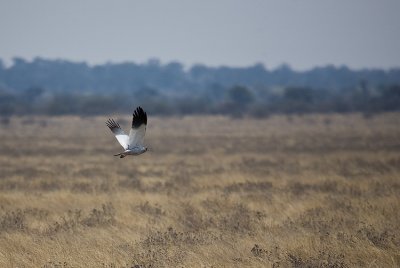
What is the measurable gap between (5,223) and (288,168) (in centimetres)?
1311

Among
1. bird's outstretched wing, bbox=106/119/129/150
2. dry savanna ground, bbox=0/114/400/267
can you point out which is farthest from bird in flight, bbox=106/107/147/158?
dry savanna ground, bbox=0/114/400/267

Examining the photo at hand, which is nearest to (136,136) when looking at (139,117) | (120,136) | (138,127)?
(138,127)

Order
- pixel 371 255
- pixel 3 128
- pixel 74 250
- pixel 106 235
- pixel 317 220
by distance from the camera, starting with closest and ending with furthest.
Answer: pixel 371 255
pixel 74 250
pixel 106 235
pixel 317 220
pixel 3 128

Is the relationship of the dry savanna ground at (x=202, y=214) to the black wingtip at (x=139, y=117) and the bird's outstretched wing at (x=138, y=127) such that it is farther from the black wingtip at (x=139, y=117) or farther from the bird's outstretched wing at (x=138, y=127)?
the black wingtip at (x=139, y=117)

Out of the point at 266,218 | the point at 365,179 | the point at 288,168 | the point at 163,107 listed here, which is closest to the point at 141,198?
the point at 266,218

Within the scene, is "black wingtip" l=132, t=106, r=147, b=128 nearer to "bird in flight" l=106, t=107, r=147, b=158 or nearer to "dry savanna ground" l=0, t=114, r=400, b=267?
"bird in flight" l=106, t=107, r=147, b=158

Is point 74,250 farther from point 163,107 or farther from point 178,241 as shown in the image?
point 163,107

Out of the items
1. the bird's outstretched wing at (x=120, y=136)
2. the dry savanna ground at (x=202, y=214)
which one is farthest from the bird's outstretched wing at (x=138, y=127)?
the dry savanna ground at (x=202, y=214)

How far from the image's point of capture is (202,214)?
14.0 m

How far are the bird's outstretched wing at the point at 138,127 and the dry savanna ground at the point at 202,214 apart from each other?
61.6 inches

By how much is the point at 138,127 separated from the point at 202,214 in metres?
2.84

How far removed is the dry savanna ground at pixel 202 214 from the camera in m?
10.3

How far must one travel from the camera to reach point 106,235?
1191 cm

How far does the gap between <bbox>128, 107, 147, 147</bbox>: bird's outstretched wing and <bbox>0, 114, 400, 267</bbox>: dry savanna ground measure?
1.56m
